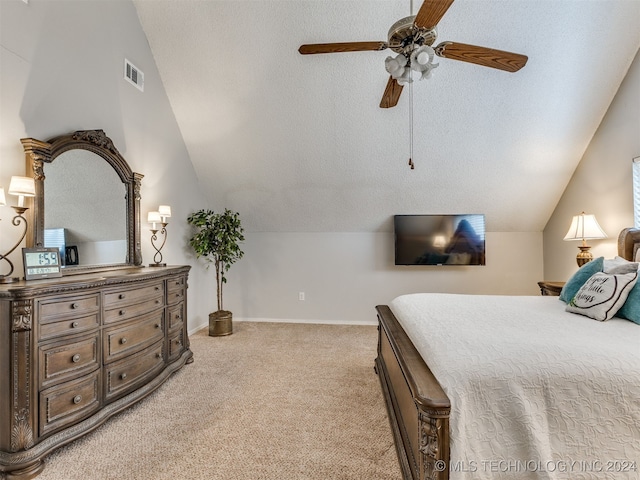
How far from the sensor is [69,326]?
6.07 feet

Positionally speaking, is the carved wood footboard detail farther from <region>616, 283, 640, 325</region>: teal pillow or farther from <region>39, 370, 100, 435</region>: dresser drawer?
<region>39, 370, 100, 435</region>: dresser drawer

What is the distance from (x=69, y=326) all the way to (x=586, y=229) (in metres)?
4.36

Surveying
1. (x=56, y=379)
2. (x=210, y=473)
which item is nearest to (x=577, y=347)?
(x=210, y=473)

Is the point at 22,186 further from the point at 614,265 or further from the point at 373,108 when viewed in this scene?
the point at 614,265

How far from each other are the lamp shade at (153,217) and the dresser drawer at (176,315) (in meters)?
0.88

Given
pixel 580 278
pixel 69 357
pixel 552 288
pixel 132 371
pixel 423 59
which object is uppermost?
pixel 423 59

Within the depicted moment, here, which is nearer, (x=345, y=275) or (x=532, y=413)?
(x=532, y=413)

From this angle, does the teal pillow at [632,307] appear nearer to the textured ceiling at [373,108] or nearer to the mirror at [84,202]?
the textured ceiling at [373,108]

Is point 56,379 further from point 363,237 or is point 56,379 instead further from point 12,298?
point 363,237

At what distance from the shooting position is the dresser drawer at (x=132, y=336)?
2.11 meters

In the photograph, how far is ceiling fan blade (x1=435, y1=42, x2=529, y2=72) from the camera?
5.81 feet

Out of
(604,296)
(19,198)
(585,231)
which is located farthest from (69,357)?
(585,231)

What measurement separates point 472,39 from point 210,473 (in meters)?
3.88

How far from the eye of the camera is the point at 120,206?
2.88 m
